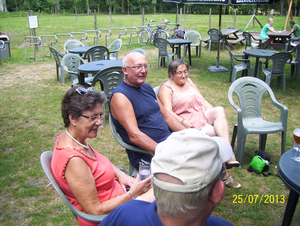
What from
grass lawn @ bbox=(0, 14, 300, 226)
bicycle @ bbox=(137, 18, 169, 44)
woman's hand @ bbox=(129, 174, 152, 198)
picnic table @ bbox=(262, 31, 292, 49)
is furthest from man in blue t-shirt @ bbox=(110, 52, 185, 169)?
bicycle @ bbox=(137, 18, 169, 44)

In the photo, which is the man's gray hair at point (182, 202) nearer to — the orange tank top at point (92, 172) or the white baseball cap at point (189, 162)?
the white baseball cap at point (189, 162)

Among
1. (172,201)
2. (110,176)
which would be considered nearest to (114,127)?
(110,176)

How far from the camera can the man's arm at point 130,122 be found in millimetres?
2225

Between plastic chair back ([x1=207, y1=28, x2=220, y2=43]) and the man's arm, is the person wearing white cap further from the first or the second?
plastic chair back ([x1=207, y1=28, x2=220, y2=43])

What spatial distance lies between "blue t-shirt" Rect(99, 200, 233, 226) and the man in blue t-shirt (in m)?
1.17

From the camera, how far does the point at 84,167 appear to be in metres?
1.48

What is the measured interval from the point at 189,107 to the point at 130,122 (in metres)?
1.04

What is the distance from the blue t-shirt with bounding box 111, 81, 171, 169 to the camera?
91.6 inches

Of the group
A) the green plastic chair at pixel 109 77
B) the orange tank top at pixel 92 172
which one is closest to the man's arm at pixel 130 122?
the orange tank top at pixel 92 172

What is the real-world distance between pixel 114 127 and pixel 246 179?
5.60ft

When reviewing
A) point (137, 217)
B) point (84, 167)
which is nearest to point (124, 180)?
point (84, 167)

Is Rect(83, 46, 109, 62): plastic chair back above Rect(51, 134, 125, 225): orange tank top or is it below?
above

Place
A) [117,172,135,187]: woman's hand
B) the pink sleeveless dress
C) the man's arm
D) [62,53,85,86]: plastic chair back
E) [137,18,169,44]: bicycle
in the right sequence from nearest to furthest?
1. [117,172,135,187]: woman's hand
2. the man's arm
3. the pink sleeveless dress
4. [62,53,85,86]: plastic chair back
5. [137,18,169,44]: bicycle
